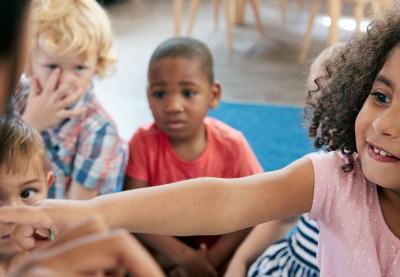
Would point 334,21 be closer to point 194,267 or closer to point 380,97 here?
point 194,267

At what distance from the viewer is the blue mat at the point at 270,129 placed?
7.25 feet

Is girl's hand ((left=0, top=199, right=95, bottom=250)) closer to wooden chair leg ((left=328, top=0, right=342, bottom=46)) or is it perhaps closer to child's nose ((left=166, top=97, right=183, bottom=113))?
child's nose ((left=166, top=97, right=183, bottom=113))

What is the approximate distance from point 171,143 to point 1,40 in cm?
132

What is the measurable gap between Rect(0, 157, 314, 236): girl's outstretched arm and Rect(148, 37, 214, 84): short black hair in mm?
731

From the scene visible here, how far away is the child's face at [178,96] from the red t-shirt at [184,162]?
0.16ft

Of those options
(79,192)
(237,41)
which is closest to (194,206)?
(79,192)

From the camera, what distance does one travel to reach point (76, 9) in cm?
153

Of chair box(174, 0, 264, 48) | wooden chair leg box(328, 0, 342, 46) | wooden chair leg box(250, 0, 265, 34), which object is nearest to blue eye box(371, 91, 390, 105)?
wooden chair leg box(328, 0, 342, 46)

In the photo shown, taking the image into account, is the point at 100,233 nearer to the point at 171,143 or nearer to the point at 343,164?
the point at 343,164

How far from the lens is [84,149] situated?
154cm

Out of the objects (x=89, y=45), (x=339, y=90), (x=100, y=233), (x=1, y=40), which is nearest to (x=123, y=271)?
(x=100, y=233)

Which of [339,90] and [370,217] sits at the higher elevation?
[339,90]

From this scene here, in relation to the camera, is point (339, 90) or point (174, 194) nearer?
point (174, 194)

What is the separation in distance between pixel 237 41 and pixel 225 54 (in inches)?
11.2
